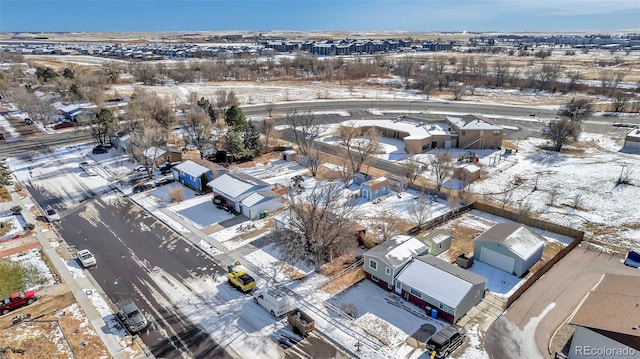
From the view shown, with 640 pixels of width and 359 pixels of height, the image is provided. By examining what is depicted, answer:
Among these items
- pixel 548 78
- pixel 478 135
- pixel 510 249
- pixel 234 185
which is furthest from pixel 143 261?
pixel 548 78

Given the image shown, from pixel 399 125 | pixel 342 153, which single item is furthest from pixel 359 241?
pixel 399 125

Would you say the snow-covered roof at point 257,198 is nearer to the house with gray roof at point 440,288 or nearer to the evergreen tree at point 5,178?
the house with gray roof at point 440,288

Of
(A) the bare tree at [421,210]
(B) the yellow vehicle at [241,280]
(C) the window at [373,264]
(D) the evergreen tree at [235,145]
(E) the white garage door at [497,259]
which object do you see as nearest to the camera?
(B) the yellow vehicle at [241,280]

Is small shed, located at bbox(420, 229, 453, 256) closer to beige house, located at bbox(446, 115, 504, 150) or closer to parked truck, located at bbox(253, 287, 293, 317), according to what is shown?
parked truck, located at bbox(253, 287, 293, 317)

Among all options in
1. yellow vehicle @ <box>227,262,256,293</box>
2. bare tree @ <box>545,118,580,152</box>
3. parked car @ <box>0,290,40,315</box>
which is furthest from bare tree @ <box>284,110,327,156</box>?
bare tree @ <box>545,118,580,152</box>

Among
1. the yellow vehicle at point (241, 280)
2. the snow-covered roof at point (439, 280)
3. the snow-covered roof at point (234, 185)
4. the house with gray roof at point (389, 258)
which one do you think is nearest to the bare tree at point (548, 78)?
Answer: the snow-covered roof at point (234, 185)

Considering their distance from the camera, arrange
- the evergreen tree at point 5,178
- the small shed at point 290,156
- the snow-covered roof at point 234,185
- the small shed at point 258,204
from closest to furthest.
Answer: the small shed at point 258,204 → the snow-covered roof at point 234,185 → the evergreen tree at point 5,178 → the small shed at point 290,156
